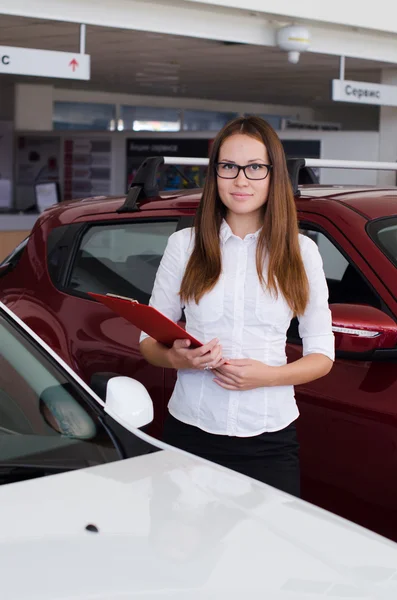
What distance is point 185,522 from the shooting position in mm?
1819

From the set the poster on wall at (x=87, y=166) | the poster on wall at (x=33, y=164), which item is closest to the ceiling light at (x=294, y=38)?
the poster on wall at (x=87, y=166)

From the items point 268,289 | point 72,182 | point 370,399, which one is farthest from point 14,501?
point 72,182

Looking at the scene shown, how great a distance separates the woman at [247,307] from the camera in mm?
2295

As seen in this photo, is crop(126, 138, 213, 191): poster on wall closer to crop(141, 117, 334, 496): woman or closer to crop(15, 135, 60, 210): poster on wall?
crop(15, 135, 60, 210): poster on wall

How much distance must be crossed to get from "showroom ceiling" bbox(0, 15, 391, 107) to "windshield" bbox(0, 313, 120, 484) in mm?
Answer: 8372

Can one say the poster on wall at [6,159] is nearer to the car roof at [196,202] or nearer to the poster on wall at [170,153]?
the poster on wall at [170,153]

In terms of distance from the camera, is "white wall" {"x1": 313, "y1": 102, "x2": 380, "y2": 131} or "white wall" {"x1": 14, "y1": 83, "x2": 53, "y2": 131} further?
"white wall" {"x1": 313, "y1": 102, "x2": 380, "y2": 131}

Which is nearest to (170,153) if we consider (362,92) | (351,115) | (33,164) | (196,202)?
(362,92)

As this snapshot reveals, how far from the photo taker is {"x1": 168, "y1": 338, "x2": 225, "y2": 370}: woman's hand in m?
2.20

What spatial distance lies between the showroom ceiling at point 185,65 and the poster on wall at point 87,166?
1.27 meters

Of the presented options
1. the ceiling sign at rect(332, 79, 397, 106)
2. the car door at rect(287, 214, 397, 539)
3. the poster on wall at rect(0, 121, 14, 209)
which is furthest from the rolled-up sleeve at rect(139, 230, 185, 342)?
the poster on wall at rect(0, 121, 14, 209)

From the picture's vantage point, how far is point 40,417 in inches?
87.8

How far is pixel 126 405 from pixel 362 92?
10253 mm

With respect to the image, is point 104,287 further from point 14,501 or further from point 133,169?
point 133,169
